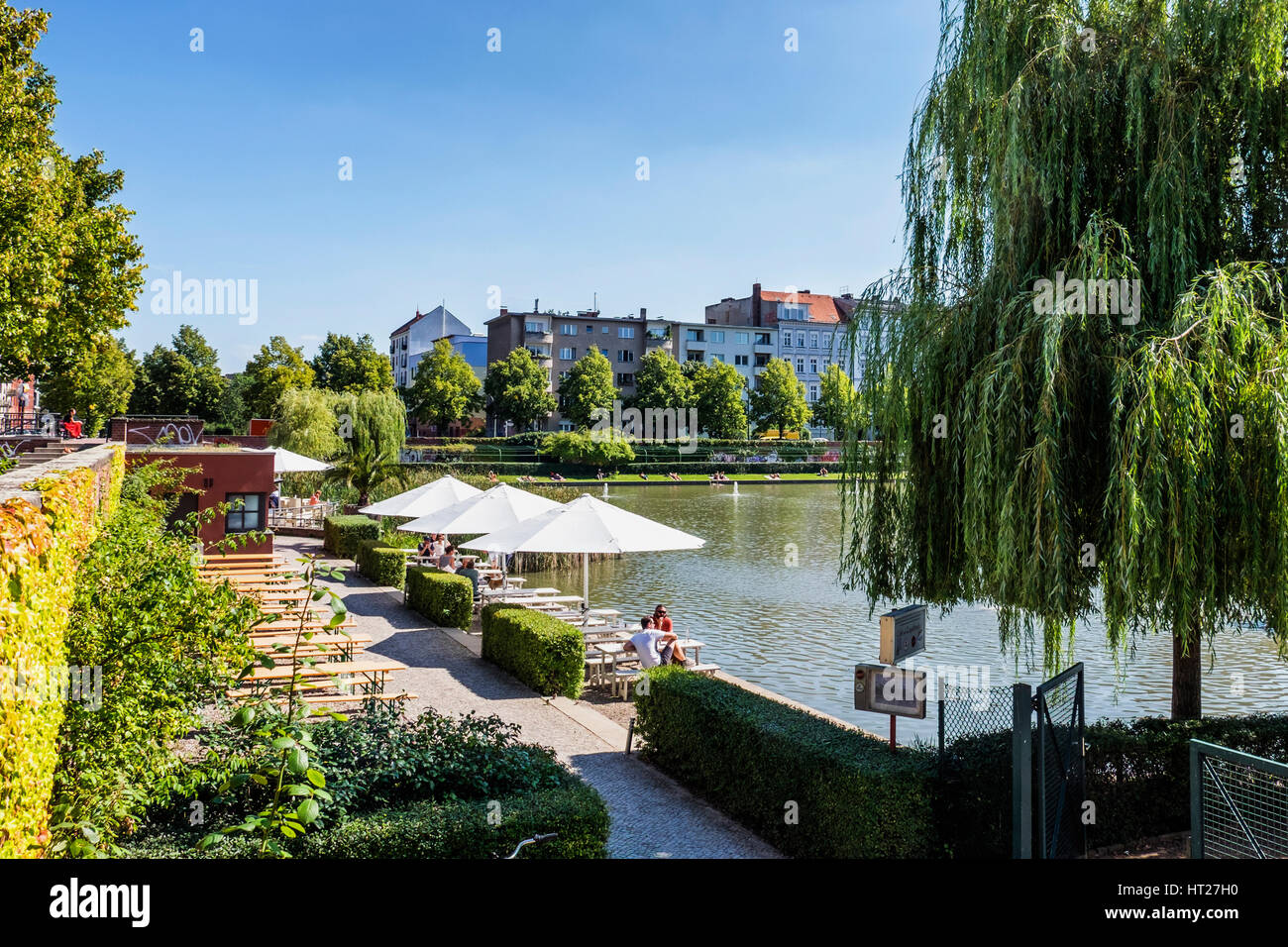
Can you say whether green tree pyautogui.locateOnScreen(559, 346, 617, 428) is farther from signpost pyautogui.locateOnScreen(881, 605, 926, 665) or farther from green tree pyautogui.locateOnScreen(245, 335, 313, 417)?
signpost pyautogui.locateOnScreen(881, 605, 926, 665)

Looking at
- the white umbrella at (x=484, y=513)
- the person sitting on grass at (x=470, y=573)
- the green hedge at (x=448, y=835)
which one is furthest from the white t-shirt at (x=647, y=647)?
the person sitting on grass at (x=470, y=573)

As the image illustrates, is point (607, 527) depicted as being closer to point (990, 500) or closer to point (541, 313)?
point (990, 500)

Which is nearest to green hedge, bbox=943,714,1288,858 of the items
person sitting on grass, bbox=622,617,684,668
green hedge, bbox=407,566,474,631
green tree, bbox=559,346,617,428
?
person sitting on grass, bbox=622,617,684,668

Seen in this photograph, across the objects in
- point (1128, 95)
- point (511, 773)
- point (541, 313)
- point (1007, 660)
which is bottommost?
point (1007, 660)

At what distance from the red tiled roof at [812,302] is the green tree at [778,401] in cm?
1508

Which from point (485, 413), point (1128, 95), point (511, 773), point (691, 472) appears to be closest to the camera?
point (511, 773)

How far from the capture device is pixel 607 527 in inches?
623

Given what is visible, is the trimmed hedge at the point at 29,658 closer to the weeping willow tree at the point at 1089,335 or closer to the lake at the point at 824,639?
the weeping willow tree at the point at 1089,335

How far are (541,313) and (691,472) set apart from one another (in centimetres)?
2924

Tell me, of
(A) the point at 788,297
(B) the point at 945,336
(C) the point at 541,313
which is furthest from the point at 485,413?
(B) the point at 945,336

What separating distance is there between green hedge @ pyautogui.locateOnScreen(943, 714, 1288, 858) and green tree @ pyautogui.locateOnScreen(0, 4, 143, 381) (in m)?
19.5

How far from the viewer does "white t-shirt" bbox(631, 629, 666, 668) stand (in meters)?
13.6

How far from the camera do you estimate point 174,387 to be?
71500 mm

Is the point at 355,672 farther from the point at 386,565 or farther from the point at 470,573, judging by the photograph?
the point at 386,565
